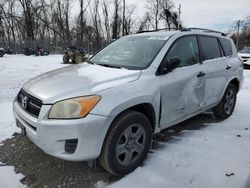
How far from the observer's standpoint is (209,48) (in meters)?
4.59

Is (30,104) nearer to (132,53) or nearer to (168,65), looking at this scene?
(132,53)

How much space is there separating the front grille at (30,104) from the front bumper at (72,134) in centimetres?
11

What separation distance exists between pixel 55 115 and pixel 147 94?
43.1 inches

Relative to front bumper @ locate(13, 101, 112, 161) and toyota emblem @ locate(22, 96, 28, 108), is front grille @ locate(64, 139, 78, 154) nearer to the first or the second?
front bumper @ locate(13, 101, 112, 161)

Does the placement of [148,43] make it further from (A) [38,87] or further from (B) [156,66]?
(A) [38,87]

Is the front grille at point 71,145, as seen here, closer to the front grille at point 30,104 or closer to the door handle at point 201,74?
the front grille at point 30,104

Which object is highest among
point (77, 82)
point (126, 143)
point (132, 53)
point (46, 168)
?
point (132, 53)

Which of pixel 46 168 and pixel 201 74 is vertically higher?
pixel 201 74

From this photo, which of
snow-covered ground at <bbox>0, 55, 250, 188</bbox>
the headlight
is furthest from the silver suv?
snow-covered ground at <bbox>0, 55, 250, 188</bbox>

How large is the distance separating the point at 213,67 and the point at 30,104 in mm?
3001

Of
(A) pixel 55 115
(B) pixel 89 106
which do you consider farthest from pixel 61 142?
(B) pixel 89 106

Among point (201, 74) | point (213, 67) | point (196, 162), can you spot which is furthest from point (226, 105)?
point (196, 162)

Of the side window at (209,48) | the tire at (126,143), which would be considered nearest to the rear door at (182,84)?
the side window at (209,48)

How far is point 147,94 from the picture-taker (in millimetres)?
3129
